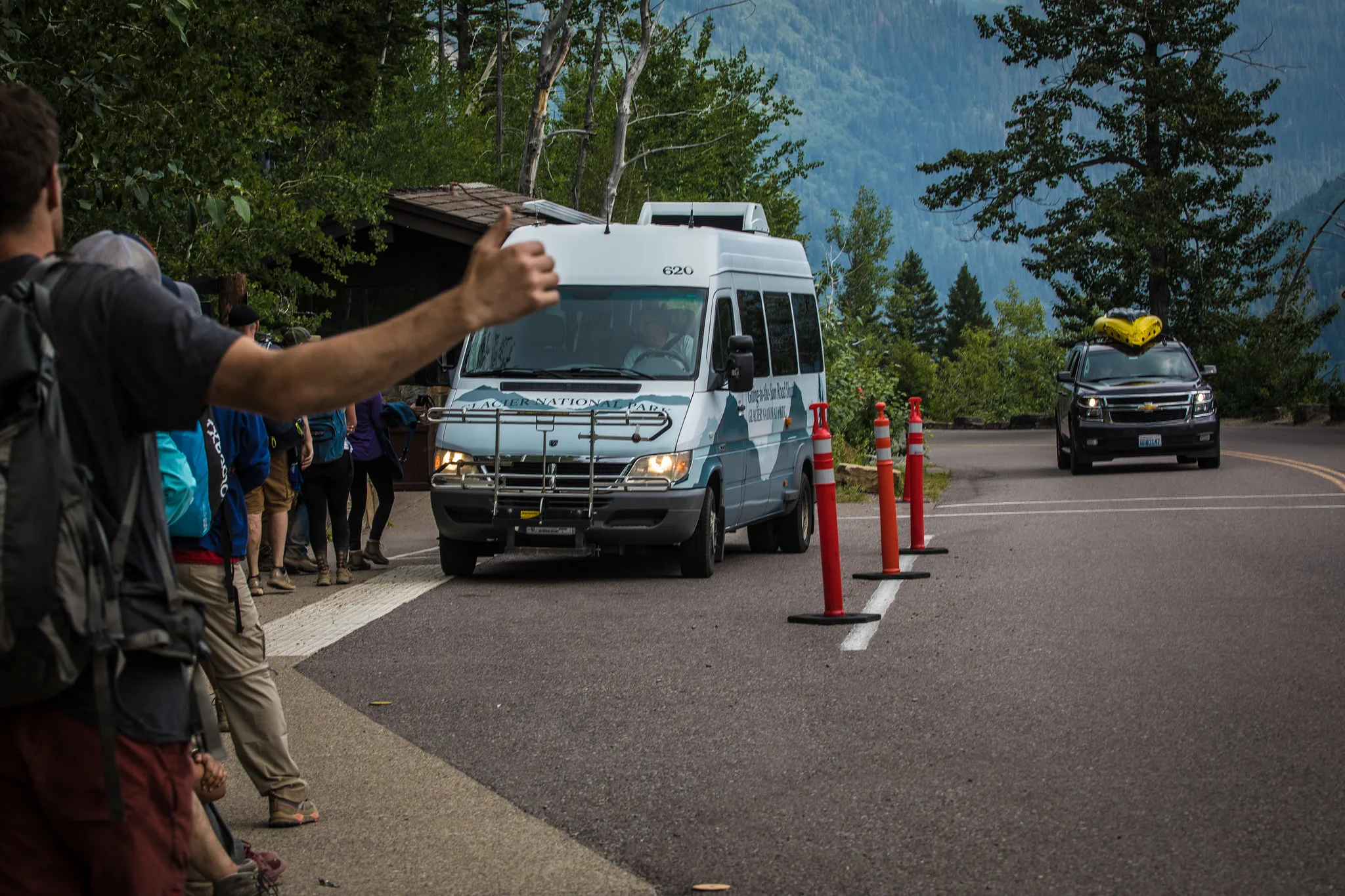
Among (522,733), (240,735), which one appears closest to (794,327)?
(522,733)

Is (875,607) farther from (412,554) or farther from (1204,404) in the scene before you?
(1204,404)

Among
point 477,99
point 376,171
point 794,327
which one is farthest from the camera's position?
point 477,99

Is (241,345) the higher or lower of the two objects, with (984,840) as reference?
higher

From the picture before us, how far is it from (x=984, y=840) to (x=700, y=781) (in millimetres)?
1260

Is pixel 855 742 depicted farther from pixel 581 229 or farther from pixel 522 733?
pixel 581 229

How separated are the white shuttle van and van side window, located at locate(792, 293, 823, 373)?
0.74 meters

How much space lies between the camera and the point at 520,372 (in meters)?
13.2

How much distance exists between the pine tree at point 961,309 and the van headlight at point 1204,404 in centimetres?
12813

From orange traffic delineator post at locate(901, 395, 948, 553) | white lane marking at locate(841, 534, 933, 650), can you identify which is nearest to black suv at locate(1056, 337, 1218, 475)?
orange traffic delineator post at locate(901, 395, 948, 553)

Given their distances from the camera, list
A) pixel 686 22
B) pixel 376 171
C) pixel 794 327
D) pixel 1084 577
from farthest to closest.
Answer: pixel 686 22 < pixel 376 171 < pixel 794 327 < pixel 1084 577

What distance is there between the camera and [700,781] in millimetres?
6332

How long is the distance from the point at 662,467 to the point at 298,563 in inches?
132

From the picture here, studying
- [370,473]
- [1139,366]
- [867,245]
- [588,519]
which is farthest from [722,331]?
Result: [867,245]

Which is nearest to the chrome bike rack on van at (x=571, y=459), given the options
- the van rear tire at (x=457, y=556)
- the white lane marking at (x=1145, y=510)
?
the van rear tire at (x=457, y=556)
